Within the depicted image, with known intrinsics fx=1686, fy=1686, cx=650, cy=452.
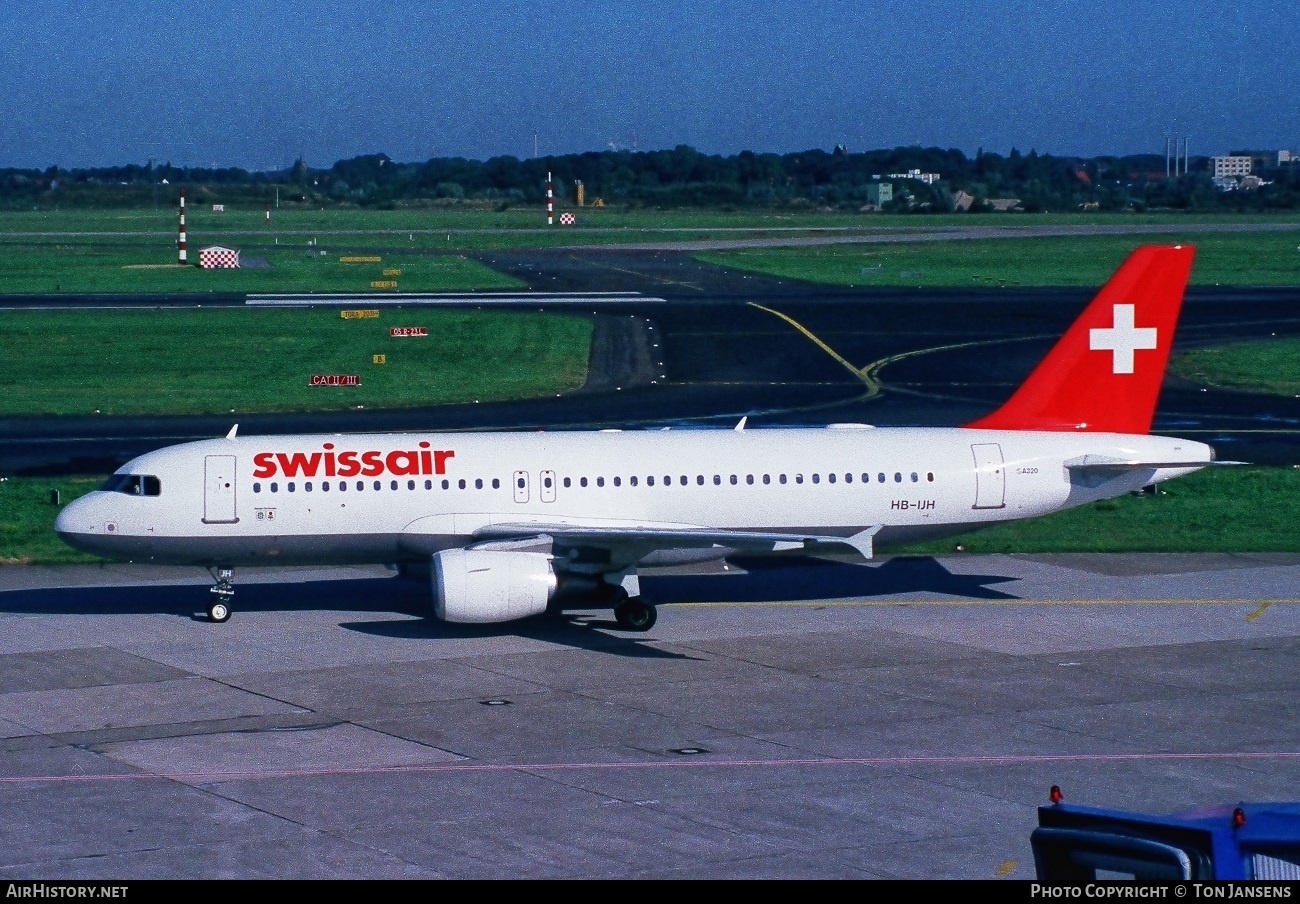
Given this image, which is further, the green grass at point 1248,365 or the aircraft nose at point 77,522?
the green grass at point 1248,365

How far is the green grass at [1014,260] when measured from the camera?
366 ft

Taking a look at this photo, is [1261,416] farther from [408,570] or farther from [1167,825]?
[1167,825]

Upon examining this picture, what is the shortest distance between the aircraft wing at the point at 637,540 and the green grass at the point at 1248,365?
38.6m

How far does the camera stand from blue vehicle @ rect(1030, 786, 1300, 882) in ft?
36.0

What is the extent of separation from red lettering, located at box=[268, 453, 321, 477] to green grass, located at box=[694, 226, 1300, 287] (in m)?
80.5

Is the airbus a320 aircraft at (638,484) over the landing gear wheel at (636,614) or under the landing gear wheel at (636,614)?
over

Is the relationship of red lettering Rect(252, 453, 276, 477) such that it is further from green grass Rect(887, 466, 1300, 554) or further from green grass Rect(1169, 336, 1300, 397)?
green grass Rect(1169, 336, 1300, 397)

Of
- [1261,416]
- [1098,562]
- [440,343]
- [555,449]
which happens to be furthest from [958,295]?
[555,449]

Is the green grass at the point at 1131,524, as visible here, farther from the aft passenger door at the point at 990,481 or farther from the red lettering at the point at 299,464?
the red lettering at the point at 299,464

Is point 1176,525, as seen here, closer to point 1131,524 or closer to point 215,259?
point 1131,524

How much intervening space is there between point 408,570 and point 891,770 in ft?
44.0

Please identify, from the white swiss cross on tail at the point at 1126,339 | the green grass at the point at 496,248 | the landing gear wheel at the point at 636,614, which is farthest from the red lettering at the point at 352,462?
the green grass at the point at 496,248

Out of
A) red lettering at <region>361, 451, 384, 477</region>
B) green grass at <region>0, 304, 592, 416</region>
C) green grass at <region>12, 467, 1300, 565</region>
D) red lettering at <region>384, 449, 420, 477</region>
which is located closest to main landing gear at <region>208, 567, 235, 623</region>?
red lettering at <region>361, 451, 384, 477</region>

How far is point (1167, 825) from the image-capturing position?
444 inches
